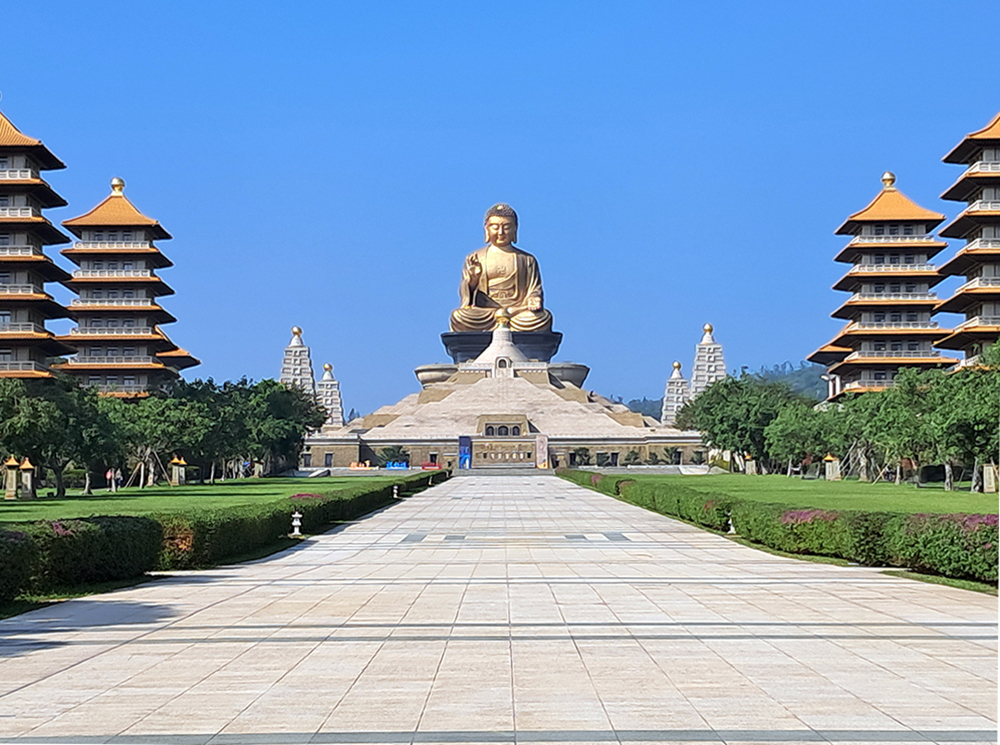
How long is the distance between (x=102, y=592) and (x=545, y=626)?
627 cm

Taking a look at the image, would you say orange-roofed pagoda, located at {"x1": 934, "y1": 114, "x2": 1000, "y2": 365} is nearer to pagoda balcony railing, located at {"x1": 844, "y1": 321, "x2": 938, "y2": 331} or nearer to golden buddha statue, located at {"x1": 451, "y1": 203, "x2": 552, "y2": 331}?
pagoda balcony railing, located at {"x1": 844, "y1": 321, "x2": 938, "y2": 331}

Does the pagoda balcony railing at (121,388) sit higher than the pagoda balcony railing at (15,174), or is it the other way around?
the pagoda balcony railing at (15,174)

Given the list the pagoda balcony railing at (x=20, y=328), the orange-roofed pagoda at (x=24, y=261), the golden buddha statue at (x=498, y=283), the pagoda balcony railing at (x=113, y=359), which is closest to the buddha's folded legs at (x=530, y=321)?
the golden buddha statue at (x=498, y=283)

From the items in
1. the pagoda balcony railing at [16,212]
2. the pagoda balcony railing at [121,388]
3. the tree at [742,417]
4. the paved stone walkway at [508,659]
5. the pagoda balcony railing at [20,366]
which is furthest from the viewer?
the pagoda balcony railing at [121,388]

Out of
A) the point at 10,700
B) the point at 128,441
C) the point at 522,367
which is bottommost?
the point at 10,700

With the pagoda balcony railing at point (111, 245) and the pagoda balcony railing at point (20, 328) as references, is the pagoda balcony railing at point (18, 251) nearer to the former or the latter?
the pagoda balcony railing at point (20, 328)

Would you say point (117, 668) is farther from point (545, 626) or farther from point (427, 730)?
point (545, 626)

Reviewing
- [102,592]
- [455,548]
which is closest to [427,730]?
[102,592]

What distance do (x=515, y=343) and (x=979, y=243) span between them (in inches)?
2115

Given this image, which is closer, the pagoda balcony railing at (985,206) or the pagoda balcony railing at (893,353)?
the pagoda balcony railing at (985,206)

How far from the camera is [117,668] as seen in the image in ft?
31.4

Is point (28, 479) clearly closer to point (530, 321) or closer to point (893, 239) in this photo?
point (893, 239)

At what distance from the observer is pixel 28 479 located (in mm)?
45250

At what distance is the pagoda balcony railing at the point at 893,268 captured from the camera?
72312mm
